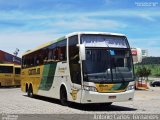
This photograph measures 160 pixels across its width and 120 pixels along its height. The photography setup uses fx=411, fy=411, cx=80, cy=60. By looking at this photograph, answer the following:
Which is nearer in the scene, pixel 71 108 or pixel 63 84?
pixel 71 108

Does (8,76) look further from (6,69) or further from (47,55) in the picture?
(47,55)

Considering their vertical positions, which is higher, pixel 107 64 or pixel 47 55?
pixel 47 55

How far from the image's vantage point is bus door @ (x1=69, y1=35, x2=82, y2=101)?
16266 mm

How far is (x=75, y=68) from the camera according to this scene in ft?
54.6

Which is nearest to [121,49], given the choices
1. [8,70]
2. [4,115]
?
[4,115]

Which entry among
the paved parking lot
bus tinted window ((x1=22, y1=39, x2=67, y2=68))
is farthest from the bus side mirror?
bus tinted window ((x1=22, y1=39, x2=67, y2=68))

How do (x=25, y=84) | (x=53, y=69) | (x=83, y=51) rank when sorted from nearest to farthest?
1. (x=83, y=51)
2. (x=53, y=69)
3. (x=25, y=84)

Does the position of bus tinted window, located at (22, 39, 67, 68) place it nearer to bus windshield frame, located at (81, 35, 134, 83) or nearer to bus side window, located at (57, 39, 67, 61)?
bus side window, located at (57, 39, 67, 61)

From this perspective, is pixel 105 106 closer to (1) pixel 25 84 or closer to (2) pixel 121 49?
(2) pixel 121 49

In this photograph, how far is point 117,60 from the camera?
16.3m

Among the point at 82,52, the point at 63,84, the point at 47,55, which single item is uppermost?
the point at 47,55

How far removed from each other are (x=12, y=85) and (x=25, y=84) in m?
20.5

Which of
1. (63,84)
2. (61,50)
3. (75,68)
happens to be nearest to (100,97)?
(75,68)

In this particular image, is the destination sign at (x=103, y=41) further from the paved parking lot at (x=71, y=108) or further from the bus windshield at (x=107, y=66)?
the paved parking lot at (x=71, y=108)
